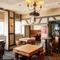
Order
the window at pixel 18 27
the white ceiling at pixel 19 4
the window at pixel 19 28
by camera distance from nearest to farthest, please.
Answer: the white ceiling at pixel 19 4, the window at pixel 18 27, the window at pixel 19 28

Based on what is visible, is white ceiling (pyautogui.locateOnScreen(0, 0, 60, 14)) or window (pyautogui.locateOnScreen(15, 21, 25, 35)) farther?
window (pyautogui.locateOnScreen(15, 21, 25, 35))

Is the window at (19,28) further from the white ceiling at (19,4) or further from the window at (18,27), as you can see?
the white ceiling at (19,4)

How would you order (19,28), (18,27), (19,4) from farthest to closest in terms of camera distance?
(19,28)
(18,27)
(19,4)

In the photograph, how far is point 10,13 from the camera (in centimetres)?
615

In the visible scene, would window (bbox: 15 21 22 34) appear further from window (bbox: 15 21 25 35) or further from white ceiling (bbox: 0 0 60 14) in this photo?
white ceiling (bbox: 0 0 60 14)

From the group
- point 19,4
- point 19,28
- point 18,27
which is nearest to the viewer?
point 19,4

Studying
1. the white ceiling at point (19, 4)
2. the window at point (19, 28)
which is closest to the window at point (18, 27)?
the window at point (19, 28)

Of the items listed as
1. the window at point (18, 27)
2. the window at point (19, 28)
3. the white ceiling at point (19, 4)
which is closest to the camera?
the white ceiling at point (19, 4)

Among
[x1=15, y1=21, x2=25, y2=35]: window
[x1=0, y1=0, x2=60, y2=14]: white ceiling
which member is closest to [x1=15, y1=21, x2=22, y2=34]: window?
[x1=15, y1=21, x2=25, y2=35]: window

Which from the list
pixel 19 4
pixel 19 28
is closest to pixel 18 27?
pixel 19 28

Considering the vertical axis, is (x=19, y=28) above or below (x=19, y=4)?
below

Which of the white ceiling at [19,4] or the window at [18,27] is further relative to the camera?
the window at [18,27]

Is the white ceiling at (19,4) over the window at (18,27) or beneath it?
over

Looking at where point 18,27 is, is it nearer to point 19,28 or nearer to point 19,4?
point 19,28
